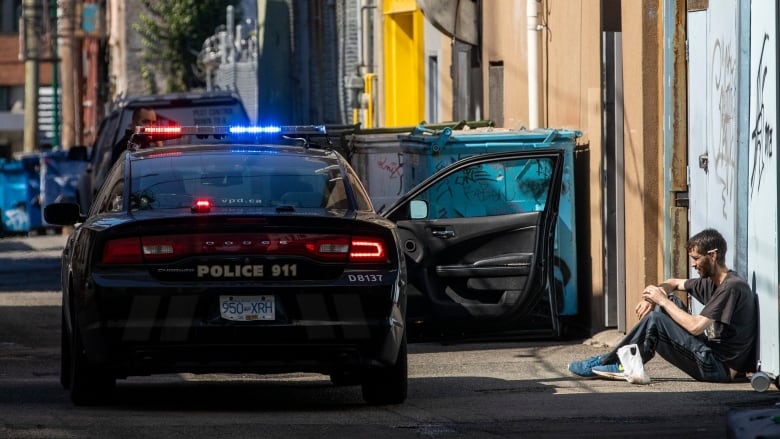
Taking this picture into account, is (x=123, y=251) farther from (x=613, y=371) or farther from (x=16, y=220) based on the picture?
(x=16, y=220)

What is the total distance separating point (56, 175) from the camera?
38.0 metres

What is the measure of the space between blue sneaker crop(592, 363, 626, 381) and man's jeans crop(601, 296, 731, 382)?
38mm

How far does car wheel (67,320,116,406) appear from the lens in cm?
934

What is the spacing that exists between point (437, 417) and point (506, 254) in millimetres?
4173

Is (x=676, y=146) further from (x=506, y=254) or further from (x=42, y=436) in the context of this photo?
(x=42, y=436)


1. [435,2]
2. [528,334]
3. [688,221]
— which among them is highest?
[435,2]

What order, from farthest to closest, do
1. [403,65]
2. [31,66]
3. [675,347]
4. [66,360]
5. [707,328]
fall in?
[31,66], [403,65], [707,328], [675,347], [66,360]

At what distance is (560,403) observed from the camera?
9.91 metres

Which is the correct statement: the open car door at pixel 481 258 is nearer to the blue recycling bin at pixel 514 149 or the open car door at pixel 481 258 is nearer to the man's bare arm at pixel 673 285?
the blue recycling bin at pixel 514 149

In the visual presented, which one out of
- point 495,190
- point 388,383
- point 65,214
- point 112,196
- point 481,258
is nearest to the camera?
point 388,383

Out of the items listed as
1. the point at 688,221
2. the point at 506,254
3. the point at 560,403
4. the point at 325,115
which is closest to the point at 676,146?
the point at 688,221

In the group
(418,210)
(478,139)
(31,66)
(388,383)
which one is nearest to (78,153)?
(478,139)

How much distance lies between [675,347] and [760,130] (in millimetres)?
1408

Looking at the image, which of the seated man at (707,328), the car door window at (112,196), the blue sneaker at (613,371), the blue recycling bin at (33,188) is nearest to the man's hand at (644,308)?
the seated man at (707,328)
